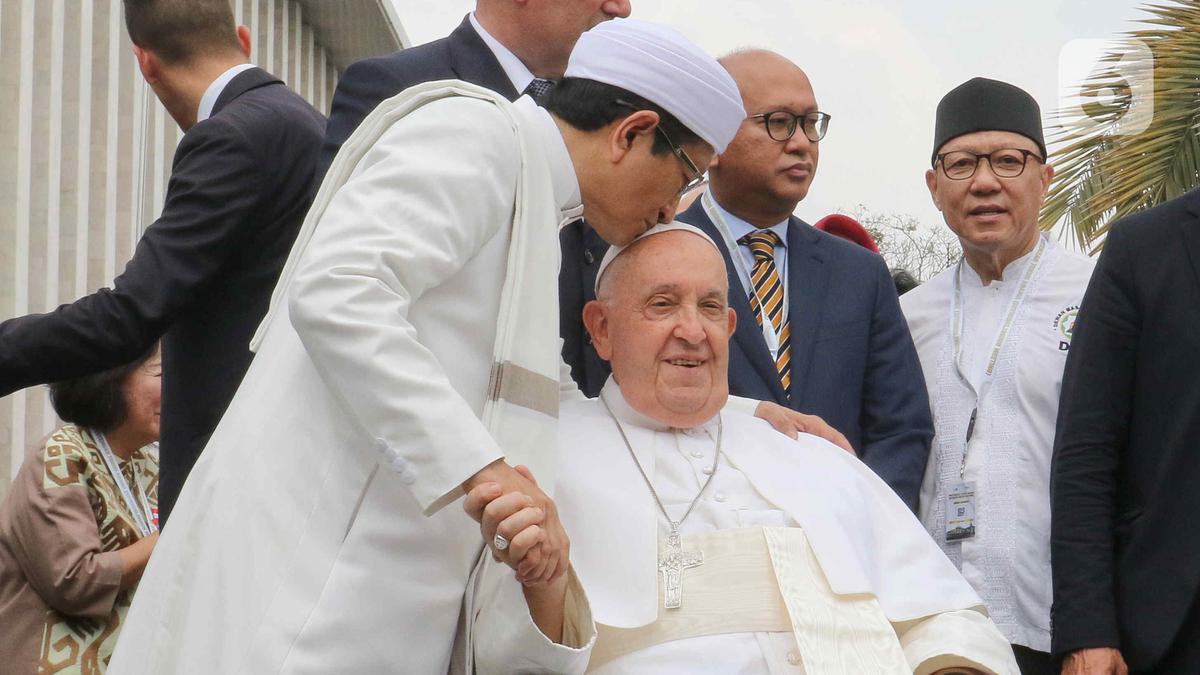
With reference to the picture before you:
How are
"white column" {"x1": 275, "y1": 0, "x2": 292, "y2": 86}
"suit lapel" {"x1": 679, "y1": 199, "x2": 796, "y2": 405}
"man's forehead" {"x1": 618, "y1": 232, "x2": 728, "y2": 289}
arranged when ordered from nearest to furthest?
"man's forehead" {"x1": 618, "y1": 232, "x2": 728, "y2": 289} < "suit lapel" {"x1": 679, "y1": 199, "x2": 796, "y2": 405} < "white column" {"x1": 275, "y1": 0, "x2": 292, "y2": 86}

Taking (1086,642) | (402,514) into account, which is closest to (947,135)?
(1086,642)

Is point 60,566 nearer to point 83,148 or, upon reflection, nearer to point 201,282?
point 201,282

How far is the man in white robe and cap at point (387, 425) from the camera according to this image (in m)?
2.52

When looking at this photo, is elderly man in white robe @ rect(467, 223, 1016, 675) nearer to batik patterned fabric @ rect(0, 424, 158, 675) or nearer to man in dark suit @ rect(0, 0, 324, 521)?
man in dark suit @ rect(0, 0, 324, 521)

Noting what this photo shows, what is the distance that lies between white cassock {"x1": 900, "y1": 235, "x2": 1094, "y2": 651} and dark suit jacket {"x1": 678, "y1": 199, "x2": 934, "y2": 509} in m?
0.18

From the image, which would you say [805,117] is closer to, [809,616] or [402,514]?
[809,616]

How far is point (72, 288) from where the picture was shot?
10.6 meters

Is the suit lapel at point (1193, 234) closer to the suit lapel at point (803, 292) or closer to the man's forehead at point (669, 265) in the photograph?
the suit lapel at point (803, 292)

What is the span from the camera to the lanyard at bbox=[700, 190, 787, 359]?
14.3ft

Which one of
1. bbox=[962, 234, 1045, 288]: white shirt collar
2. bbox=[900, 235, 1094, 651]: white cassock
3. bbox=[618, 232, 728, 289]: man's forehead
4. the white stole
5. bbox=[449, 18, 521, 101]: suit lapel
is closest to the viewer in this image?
the white stole

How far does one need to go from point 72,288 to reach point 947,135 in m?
7.26

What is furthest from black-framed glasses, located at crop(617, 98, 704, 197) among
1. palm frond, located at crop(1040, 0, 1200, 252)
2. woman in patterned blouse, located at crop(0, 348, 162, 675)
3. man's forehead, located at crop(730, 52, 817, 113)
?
palm frond, located at crop(1040, 0, 1200, 252)

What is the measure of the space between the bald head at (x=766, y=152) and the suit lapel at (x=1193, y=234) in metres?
1.04

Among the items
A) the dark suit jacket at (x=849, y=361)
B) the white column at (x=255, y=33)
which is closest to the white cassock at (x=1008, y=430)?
the dark suit jacket at (x=849, y=361)
